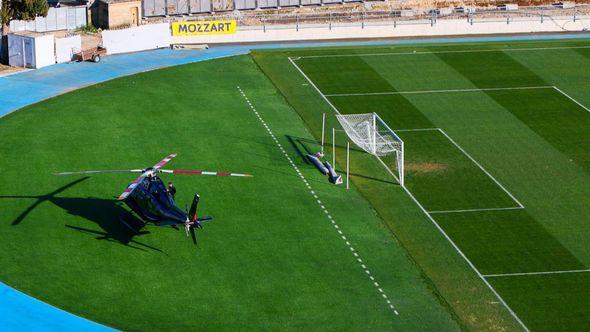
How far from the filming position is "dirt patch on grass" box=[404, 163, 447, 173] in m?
74.0

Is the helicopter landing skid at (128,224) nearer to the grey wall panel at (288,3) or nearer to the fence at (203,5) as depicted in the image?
the fence at (203,5)

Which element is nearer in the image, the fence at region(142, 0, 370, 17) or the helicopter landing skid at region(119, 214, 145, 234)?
the helicopter landing skid at region(119, 214, 145, 234)

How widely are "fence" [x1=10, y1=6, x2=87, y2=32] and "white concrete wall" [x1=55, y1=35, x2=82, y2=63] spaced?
638 centimetres

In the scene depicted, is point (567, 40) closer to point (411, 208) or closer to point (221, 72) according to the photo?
point (221, 72)

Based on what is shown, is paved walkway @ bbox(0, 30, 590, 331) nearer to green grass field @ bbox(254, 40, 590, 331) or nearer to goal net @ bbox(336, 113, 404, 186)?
green grass field @ bbox(254, 40, 590, 331)

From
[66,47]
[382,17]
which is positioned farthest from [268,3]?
[66,47]

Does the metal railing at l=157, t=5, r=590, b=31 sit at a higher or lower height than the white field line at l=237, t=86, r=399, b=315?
higher

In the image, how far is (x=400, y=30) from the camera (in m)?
109

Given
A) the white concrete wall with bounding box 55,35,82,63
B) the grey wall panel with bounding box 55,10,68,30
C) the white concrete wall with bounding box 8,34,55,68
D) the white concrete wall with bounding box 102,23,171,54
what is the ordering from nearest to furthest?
1. the white concrete wall with bounding box 8,34,55,68
2. the white concrete wall with bounding box 55,35,82,63
3. the white concrete wall with bounding box 102,23,171,54
4. the grey wall panel with bounding box 55,10,68,30

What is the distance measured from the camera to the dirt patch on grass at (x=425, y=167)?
74.0 meters

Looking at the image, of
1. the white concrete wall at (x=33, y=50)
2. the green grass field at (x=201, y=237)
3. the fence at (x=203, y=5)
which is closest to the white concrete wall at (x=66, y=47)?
the white concrete wall at (x=33, y=50)

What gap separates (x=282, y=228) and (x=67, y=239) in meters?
11.6

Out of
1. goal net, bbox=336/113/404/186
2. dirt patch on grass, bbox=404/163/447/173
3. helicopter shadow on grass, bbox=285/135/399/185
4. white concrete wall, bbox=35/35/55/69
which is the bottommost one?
dirt patch on grass, bbox=404/163/447/173

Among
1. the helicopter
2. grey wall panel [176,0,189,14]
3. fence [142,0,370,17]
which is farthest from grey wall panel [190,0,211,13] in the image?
the helicopter
